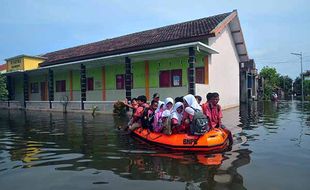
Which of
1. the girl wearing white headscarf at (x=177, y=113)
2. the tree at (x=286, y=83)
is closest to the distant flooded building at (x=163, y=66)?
the girl wearing white headscarf at (x=177, y=113)

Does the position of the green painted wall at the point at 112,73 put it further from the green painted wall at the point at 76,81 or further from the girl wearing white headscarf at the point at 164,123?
the girl wearing white headscarf at the point at 164,123

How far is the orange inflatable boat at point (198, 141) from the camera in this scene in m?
7.28

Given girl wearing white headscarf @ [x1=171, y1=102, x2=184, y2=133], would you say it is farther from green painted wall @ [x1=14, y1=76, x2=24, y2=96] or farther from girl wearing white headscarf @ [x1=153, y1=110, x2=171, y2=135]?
green painted wall @ [x1=14, y1=76, x2=24, y2=96]

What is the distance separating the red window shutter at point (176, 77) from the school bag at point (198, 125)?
481 inches

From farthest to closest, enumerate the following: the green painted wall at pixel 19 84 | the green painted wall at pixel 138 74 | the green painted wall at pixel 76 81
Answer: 1. the green painted wall at pixel 19 84
2. the green painted wall at pixel 76 81
3. the green painted wall at pixel 138 74

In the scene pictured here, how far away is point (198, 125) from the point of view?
293 inches

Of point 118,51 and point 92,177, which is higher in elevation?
point 118,51

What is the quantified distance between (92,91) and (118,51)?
14.3ft

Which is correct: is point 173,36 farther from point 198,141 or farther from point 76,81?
point 198,141

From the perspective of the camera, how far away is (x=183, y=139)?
7.56 metres

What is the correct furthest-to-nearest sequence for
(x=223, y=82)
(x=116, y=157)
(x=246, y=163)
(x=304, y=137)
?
(x=223, y=82)
(x=304, y=137)
(x=116, y=157)
(x=246, y=163)

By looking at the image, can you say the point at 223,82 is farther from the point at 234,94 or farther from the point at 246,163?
the point at 246,163

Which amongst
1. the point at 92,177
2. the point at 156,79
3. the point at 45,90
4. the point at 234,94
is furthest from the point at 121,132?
the point at 45,90

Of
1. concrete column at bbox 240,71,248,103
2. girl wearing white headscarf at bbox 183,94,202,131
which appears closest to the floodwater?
girl wearing white headscarf at bbox 183,94,202,131
